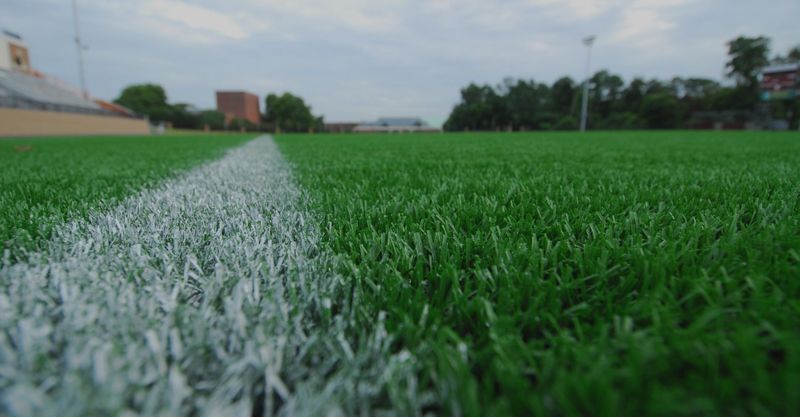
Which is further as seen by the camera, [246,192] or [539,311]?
[246,192]

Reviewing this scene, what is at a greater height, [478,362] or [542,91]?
[542,91]

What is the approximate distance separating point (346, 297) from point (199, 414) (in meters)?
0.28

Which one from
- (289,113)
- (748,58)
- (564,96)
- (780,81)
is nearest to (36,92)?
(289,113)

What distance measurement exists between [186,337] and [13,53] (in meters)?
45.6

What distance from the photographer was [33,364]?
18.3 inches

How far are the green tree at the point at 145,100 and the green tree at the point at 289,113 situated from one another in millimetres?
14459

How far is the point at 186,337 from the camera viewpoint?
547 mm

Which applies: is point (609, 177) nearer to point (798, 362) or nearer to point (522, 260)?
point (522, 260)

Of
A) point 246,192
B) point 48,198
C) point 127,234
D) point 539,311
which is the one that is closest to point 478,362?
point 539,311

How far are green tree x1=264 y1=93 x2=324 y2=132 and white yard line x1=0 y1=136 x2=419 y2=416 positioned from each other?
193 feet

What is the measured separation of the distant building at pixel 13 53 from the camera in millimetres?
29984

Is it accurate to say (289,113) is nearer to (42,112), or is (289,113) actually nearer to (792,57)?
(42,112)

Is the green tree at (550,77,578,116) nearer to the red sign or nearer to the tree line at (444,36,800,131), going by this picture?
the tree line at (444,36,800,131)

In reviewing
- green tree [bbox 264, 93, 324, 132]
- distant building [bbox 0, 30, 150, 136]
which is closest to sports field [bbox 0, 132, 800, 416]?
distant building [bbox 0, 30, 150, 136]
